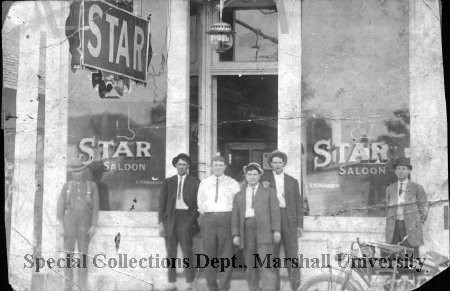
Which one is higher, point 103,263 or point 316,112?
point 316,112

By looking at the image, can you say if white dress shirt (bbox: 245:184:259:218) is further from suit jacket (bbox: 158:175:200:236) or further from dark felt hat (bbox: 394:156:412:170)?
dark felt hat (bbox: 394:156:412:170)

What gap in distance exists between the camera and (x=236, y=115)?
572 cm

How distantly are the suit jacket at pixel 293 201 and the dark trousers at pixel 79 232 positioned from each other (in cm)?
145

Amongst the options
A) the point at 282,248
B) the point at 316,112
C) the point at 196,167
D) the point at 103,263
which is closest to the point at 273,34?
the point at 316,112

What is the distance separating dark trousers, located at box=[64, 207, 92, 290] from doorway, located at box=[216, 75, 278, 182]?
3.73 feet

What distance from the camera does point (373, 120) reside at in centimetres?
552

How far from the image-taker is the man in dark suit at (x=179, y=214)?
5.70 m

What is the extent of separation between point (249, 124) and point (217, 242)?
896mm

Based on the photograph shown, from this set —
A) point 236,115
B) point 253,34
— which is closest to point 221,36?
point 253,34

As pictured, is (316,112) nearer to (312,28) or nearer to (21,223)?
(312,28)

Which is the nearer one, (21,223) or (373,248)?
(373,248)

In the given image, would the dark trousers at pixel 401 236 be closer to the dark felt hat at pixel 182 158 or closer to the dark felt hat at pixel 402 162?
the dark felt hat at pixel 402 162

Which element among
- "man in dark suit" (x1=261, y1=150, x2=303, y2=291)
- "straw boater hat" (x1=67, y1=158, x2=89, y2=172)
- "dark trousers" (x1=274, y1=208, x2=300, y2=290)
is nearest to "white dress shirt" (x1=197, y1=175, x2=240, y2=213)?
"man in dark suit" (x1=261, y1=150, x2=303, y2=291)

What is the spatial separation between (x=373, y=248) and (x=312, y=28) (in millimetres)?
1646
